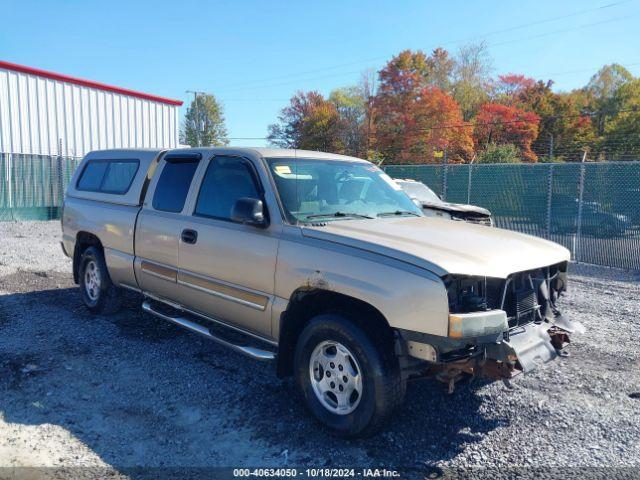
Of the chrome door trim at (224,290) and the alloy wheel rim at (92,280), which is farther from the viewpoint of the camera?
the alloy wheel rim at (92,280)

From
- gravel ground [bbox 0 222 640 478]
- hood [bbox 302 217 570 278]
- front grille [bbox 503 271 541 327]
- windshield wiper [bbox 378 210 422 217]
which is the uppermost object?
→ windshield wiper [bbox 378 210 422 217]

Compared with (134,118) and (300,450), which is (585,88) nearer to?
(134,118)

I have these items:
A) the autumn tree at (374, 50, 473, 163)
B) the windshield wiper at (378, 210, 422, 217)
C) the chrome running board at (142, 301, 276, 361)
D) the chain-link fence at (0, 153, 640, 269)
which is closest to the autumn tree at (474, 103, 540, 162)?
the autumn tree at (374, 50, 473, 163)

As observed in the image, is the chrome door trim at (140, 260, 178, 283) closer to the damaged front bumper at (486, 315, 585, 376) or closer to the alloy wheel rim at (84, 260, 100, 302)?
the alloy wheel rim at (84, 260, 100, 302)

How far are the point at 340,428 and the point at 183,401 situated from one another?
138 centimetres

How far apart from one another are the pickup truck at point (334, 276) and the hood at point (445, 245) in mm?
14

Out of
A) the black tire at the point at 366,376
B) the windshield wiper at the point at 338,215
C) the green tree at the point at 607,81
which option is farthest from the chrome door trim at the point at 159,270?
the green tree at the point at 607,81

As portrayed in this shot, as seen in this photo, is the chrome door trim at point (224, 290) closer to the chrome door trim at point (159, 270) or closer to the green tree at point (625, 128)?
the chrome door trim at point (159, 270)

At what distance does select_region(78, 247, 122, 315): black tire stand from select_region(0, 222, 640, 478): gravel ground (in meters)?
0.33

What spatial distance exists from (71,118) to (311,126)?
24984 mm

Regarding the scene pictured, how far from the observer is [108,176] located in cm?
641

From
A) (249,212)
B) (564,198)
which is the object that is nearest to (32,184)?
(564,198)

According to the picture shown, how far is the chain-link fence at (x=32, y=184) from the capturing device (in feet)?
59.2

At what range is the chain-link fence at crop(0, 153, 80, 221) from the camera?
18.0 metres
